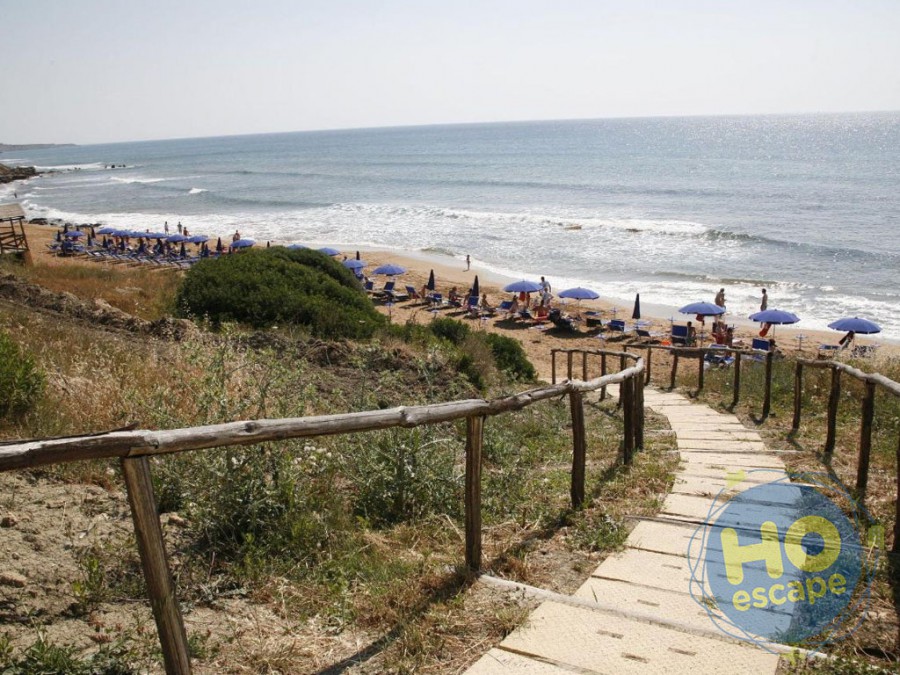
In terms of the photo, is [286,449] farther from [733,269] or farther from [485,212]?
[485,212]

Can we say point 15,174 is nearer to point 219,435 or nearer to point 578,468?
point 578,468

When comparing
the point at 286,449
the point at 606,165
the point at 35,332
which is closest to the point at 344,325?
the point at 35,332

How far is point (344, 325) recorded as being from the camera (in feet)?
43.0

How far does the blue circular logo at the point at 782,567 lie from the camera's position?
3.37 metres

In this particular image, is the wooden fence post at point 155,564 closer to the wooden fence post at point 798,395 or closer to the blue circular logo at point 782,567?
the blue circular logo at point 782,567

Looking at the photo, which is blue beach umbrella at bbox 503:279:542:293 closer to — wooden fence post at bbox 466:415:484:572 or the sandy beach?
the sandy beach

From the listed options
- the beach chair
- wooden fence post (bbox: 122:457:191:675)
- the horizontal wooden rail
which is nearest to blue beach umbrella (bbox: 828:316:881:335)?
the beach chair

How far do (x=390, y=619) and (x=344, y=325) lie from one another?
994 centimetres

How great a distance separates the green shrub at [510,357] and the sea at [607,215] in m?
11.8

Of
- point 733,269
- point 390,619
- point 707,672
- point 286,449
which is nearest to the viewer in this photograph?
point 707,672

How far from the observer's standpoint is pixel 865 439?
5105 mm

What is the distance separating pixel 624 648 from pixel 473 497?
46.3 inches

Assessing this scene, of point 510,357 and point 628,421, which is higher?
point 628,421

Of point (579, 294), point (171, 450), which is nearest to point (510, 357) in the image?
point (579, 294)
